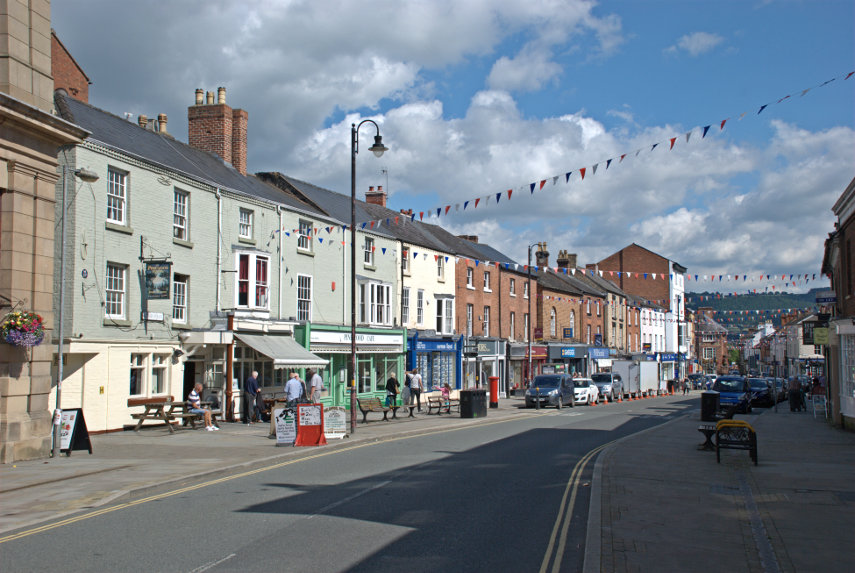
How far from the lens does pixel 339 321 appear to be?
3262 cm

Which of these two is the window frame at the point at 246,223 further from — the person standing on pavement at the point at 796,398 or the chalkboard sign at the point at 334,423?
the person standing on pavement at the point at 796,398

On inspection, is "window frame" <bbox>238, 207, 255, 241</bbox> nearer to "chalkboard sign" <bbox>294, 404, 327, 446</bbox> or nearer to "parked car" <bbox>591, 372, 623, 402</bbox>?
"chalkboard sign" <bbox>294, 404, 327, 446</bbox>

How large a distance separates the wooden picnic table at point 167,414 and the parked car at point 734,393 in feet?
73.5

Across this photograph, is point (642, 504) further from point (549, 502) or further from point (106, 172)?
point (106, 172)

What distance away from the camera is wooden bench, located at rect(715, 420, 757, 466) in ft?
49.8

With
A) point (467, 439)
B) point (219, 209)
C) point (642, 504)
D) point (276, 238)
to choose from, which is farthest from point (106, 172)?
point (642, 504)

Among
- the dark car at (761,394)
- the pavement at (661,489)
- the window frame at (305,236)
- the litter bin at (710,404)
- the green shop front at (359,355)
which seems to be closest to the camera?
the pavement at (661,489)

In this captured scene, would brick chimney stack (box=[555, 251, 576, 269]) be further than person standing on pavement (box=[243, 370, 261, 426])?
Yes

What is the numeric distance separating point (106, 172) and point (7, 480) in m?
10.9

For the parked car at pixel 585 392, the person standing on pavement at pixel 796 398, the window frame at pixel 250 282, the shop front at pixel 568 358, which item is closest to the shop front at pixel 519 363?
the shop front at pixel 568 358

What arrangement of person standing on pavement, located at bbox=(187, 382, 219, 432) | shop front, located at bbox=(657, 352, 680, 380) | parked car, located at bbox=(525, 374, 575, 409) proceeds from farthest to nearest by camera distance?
shop front, located at bbox=(657, 352, 680, 380)
parked car, located at bbox=(525, 374, 575, 409)
person standing on pavement, located at bbox=(187, 382, 219, 432)

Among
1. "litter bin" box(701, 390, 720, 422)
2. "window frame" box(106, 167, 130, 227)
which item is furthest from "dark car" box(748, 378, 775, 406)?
"window frame" box(106, 167, 130, 227)

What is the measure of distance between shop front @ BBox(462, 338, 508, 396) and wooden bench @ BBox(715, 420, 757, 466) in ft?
92.1

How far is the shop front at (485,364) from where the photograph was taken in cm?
4400
